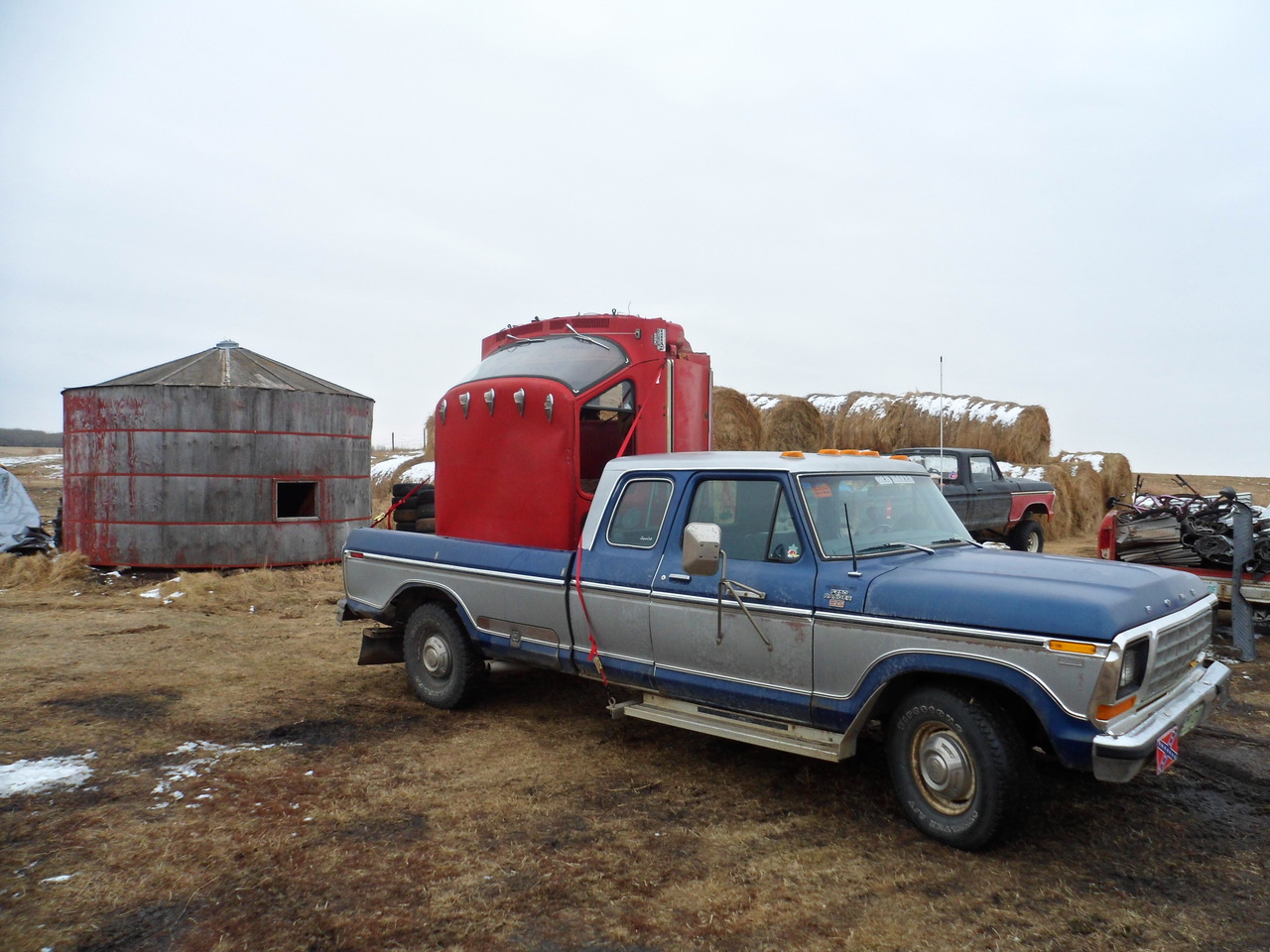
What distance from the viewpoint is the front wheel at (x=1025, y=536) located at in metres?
15.2

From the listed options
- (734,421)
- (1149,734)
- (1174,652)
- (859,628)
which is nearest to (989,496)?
(734,421)

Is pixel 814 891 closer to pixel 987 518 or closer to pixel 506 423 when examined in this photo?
pixel 506 423

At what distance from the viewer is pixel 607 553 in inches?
220

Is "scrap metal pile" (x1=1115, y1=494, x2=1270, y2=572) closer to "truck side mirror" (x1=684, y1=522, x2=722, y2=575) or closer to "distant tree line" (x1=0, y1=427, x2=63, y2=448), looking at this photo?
"truck side mirror" (x1=684, y1=522, x2=722, y2=575)

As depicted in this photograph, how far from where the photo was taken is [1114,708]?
3834 millimetres

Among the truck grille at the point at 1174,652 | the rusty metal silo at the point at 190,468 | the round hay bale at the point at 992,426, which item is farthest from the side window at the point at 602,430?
the round hay bale at the point at 992,426

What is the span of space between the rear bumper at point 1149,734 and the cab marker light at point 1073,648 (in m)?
0.37

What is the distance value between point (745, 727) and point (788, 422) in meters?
13.2

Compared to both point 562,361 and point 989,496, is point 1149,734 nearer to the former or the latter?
point 562,361

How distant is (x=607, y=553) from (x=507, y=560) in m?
0.91

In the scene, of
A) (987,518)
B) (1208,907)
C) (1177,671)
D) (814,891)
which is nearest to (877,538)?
(1177,671)

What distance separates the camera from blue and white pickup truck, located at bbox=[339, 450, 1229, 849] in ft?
12.8

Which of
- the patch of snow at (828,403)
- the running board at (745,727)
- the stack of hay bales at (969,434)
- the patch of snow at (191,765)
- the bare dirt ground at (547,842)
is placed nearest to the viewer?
the bare dirt ground at (547,842)

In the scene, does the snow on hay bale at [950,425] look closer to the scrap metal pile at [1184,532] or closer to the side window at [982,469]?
the side window at [982,469]
